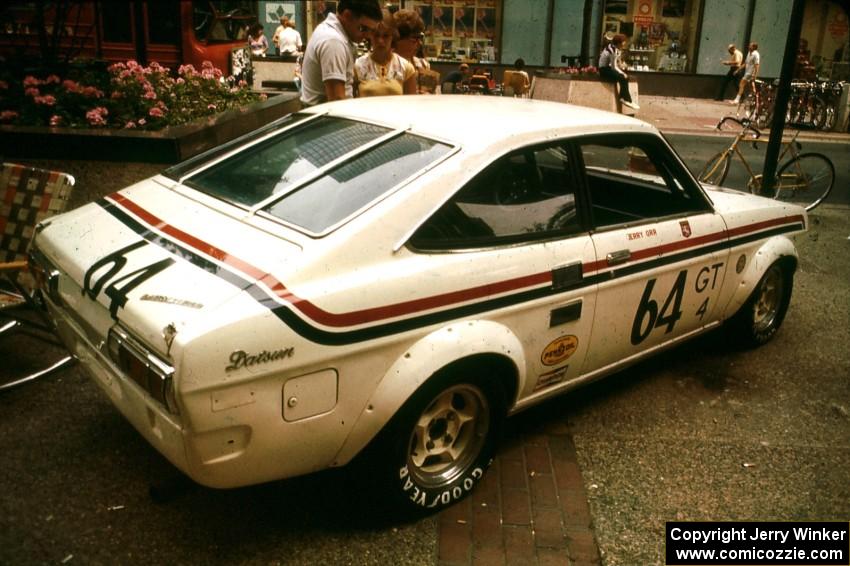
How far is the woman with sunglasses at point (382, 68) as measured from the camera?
228 inches

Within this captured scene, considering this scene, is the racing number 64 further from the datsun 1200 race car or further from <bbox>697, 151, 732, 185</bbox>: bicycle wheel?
<bbox>697, 151, 732, 185</bbox>: bicycle wheel

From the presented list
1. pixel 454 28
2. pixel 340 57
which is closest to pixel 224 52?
pixel 340 57

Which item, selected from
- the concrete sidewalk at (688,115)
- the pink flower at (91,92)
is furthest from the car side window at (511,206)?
the concrete sidewalk at (688,115)

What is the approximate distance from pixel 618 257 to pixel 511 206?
626 mm

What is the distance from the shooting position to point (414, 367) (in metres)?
2.76

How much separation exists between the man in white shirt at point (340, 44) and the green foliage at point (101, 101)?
6.12ft

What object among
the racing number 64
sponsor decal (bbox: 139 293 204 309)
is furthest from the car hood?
the racing number 64

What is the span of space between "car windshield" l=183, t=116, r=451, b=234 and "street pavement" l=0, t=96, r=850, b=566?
1.10m

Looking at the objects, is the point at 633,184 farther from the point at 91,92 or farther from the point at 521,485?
the point at 91,92

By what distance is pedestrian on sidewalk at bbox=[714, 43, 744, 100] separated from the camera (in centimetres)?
2169

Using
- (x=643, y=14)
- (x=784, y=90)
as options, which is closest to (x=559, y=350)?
(x=784, y=90)

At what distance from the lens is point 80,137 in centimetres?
585

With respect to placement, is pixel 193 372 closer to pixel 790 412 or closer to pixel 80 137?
pixel 790 412

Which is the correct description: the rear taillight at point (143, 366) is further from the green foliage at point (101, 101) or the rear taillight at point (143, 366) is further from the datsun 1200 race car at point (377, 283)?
the green foliage at point (101, 101)
